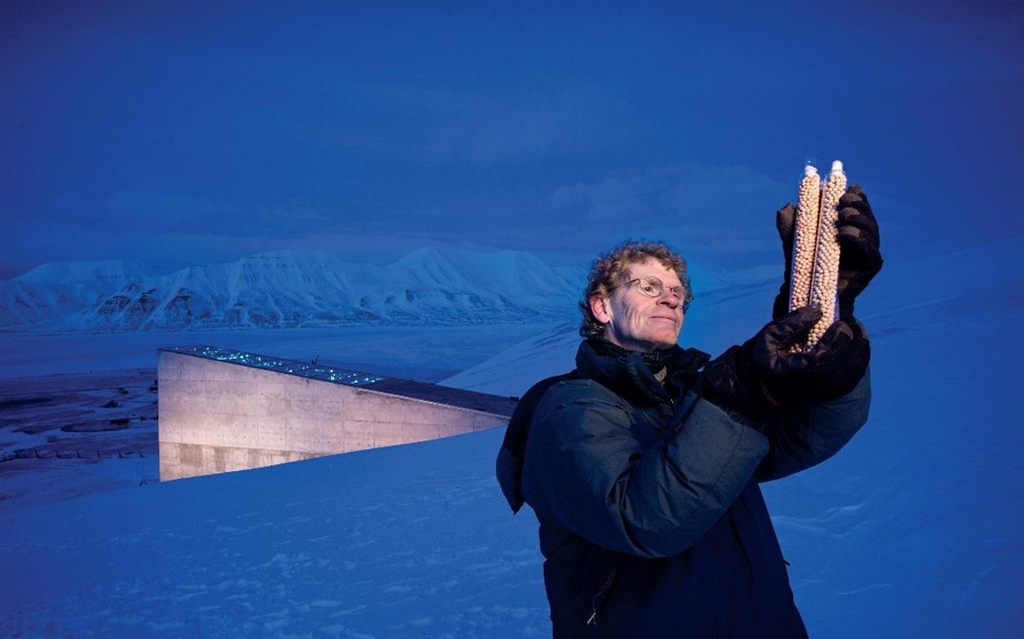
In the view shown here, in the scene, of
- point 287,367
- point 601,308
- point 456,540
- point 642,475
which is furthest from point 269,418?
point 642,475

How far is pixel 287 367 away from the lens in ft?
41.9

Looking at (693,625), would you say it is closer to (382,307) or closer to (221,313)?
(221,313)

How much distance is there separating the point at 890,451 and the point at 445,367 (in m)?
36.1

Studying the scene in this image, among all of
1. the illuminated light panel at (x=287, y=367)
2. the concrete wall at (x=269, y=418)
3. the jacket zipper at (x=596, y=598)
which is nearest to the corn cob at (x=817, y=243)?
the jacket zipper at (x=596, y=598)

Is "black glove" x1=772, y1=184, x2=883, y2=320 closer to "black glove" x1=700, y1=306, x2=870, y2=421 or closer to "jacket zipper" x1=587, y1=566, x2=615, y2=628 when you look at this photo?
"black glove" x1=700, y1=306, x2=870, y2=421

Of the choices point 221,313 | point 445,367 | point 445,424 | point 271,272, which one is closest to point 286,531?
point 445,424

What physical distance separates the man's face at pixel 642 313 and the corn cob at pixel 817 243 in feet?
1.14

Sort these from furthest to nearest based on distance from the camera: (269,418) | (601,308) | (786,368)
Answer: (269,418) < (601,308) < (786,368)

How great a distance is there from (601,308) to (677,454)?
0.64 m

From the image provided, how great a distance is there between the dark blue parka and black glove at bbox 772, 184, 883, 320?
11.1 inches

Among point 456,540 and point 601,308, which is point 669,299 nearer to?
point 601,308

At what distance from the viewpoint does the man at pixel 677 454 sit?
4.52ft

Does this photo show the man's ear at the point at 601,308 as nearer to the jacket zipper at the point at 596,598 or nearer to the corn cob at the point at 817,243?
the corn cob at the point at 817,243

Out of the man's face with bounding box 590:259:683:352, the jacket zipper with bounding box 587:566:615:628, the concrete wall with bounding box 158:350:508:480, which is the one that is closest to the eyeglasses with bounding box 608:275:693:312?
the man's face with bounding box 590:259:683:352
